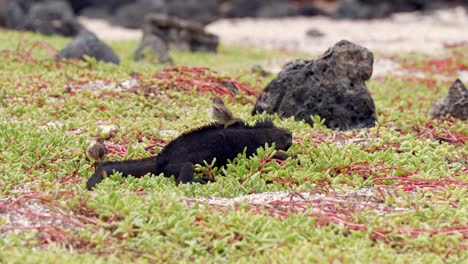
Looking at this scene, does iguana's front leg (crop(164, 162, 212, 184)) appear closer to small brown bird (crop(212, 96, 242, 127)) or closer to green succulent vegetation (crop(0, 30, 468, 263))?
green succulent vegetation (crop(0, 30, 468, 263))

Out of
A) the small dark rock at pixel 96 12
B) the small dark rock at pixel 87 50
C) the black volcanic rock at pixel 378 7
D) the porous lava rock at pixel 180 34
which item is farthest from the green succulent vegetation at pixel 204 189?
the small dark rock at pixel 96 12

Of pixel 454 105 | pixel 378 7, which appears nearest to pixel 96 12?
pixel 378 7

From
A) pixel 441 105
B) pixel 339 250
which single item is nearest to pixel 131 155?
pixel 339 250

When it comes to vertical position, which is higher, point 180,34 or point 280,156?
point 280,156

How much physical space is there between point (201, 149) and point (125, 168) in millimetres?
607

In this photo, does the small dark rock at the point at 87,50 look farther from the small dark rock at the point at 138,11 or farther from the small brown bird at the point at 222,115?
the small dark rock at the point at 138,11

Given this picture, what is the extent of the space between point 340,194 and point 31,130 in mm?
2967

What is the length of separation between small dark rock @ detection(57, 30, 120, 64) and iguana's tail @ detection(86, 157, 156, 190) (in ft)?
18.3

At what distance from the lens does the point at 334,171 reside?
513 centimetres

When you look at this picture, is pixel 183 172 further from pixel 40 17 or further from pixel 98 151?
pixel 40 17

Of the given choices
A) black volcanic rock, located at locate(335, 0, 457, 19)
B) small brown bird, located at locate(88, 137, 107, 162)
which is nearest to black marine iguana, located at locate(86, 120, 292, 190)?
small brown bird, located at locate(88, 137, 107, 162)

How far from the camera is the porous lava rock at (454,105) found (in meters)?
7.63

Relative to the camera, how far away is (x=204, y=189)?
185 inches

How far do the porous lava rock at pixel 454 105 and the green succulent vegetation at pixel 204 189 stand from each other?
0.26 meters
